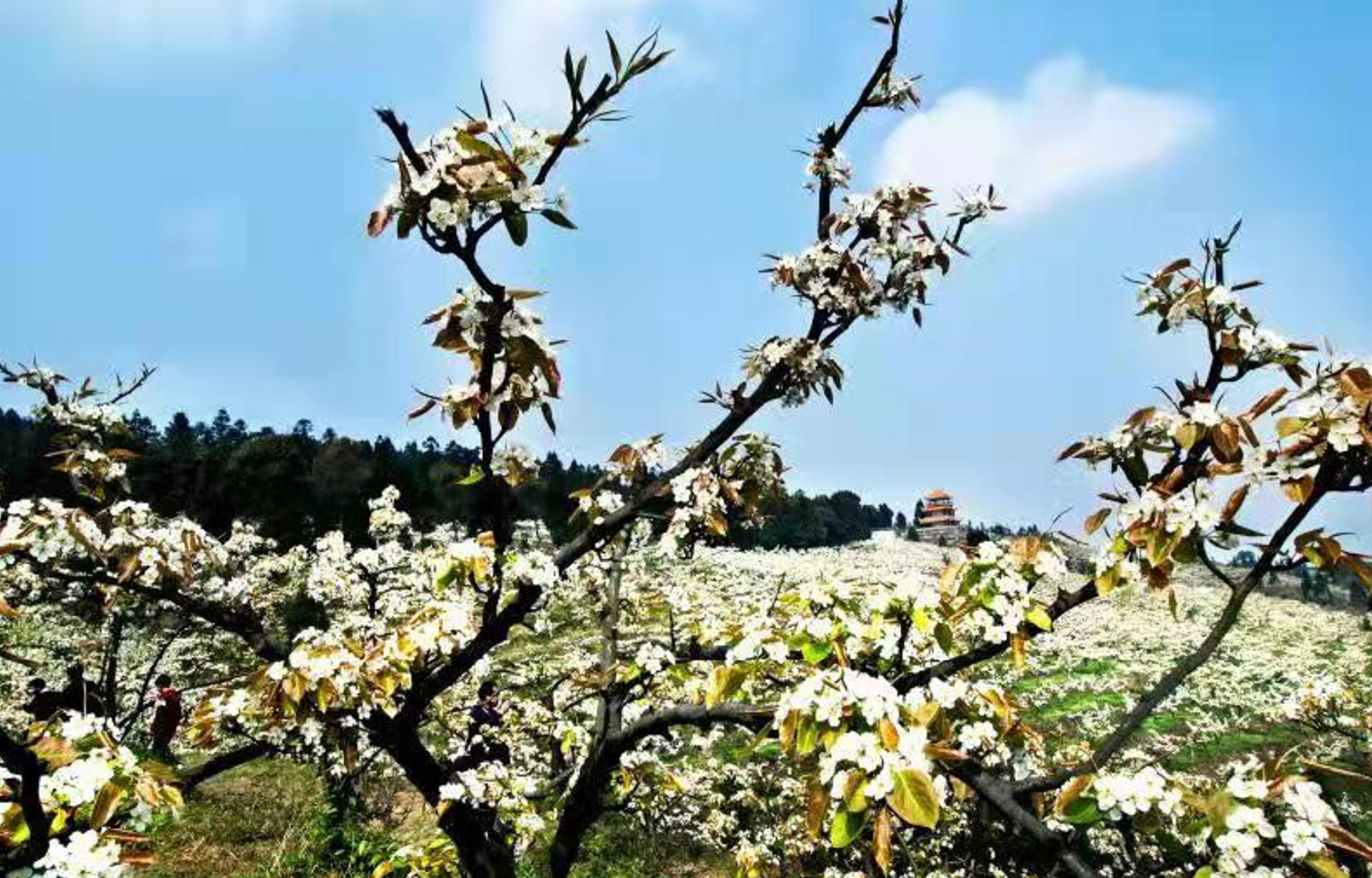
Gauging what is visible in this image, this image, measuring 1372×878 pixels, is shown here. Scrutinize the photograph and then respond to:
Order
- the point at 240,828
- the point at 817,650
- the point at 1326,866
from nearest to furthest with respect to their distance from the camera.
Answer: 1. the point at 1326,866
2. the point at 817,650
3. the point at 240,828

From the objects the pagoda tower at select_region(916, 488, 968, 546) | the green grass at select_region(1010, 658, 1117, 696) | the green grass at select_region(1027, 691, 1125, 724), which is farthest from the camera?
the pagoda tower at select_region(916, 488, 968, 546)

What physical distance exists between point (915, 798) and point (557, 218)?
6.14 feet

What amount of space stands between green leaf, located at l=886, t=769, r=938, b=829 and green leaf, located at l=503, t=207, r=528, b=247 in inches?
71.0

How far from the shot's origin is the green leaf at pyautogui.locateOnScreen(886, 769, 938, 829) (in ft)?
6.10

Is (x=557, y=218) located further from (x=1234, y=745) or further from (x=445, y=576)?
(x=1234, y=745)

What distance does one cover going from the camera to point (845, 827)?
78.4 inches

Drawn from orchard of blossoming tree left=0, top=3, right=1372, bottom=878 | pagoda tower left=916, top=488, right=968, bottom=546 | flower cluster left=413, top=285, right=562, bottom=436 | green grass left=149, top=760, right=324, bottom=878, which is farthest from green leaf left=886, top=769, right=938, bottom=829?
pagoda tower left=916, top=488, right=968, bottom=546

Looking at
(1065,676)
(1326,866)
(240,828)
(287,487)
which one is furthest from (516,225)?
(287,487)

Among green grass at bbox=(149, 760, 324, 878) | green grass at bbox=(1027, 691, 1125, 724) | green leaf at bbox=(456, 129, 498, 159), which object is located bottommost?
green grass at bbox=(149, 760, 324, 878)

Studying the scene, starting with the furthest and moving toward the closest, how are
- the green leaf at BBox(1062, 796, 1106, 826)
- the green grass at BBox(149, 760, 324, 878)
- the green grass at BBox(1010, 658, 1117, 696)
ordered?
the green grass at BBox(1010, 658, 1117, 696) < the green grass at BBox(149, 760, 324, 878) < the green leaf at BBox(1062, 796, 1106, 826)

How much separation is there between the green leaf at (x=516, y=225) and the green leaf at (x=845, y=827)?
1.82 metres

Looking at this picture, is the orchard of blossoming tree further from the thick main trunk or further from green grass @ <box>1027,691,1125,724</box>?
green grass @ <box>1027,691,1125,724</box>

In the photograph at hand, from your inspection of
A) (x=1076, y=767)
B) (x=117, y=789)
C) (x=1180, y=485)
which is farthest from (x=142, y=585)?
(x=1180, y=485)

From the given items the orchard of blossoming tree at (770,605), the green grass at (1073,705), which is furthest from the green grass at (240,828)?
the green grass at (1073,705)
